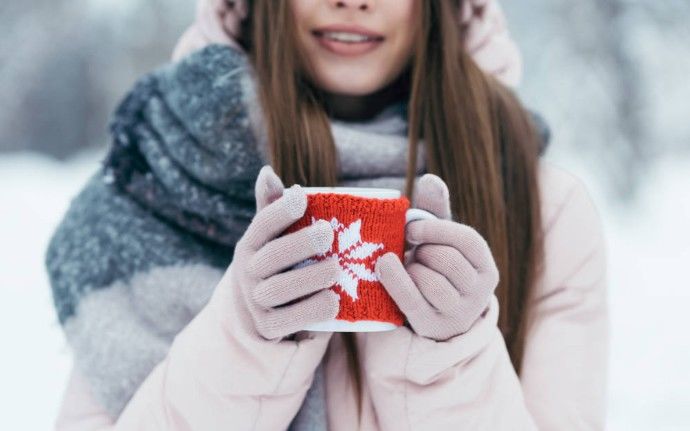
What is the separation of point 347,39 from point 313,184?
0.21 meters

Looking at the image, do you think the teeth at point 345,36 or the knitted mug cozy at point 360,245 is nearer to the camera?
the knitted mug cozy at point 360,245

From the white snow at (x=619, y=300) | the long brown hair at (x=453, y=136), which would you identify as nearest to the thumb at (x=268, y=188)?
the long brown hair at (x=453, y=136)

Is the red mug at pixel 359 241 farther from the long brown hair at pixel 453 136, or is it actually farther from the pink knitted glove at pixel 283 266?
the long brown hair at pixel 453 136

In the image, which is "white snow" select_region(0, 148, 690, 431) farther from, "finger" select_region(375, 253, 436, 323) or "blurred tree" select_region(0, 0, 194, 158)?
"finger" select_region(375, 253, 436, 323)

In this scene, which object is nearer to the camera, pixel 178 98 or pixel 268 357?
pixel 268 357

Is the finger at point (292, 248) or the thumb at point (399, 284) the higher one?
the finger at point (292, 248)

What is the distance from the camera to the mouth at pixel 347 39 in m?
1.02

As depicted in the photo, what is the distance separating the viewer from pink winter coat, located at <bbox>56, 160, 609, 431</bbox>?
773 mm

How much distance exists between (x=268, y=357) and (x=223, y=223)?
0.33 metres

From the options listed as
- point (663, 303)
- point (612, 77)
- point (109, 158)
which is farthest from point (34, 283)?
point (612, 77)

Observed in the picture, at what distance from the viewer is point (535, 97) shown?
417cm

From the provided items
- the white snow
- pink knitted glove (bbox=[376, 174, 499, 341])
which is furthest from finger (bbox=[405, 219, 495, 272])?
the white snow

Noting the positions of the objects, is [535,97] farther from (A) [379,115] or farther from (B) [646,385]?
(A) [379,115]

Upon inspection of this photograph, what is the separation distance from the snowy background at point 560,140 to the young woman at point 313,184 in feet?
4.77
